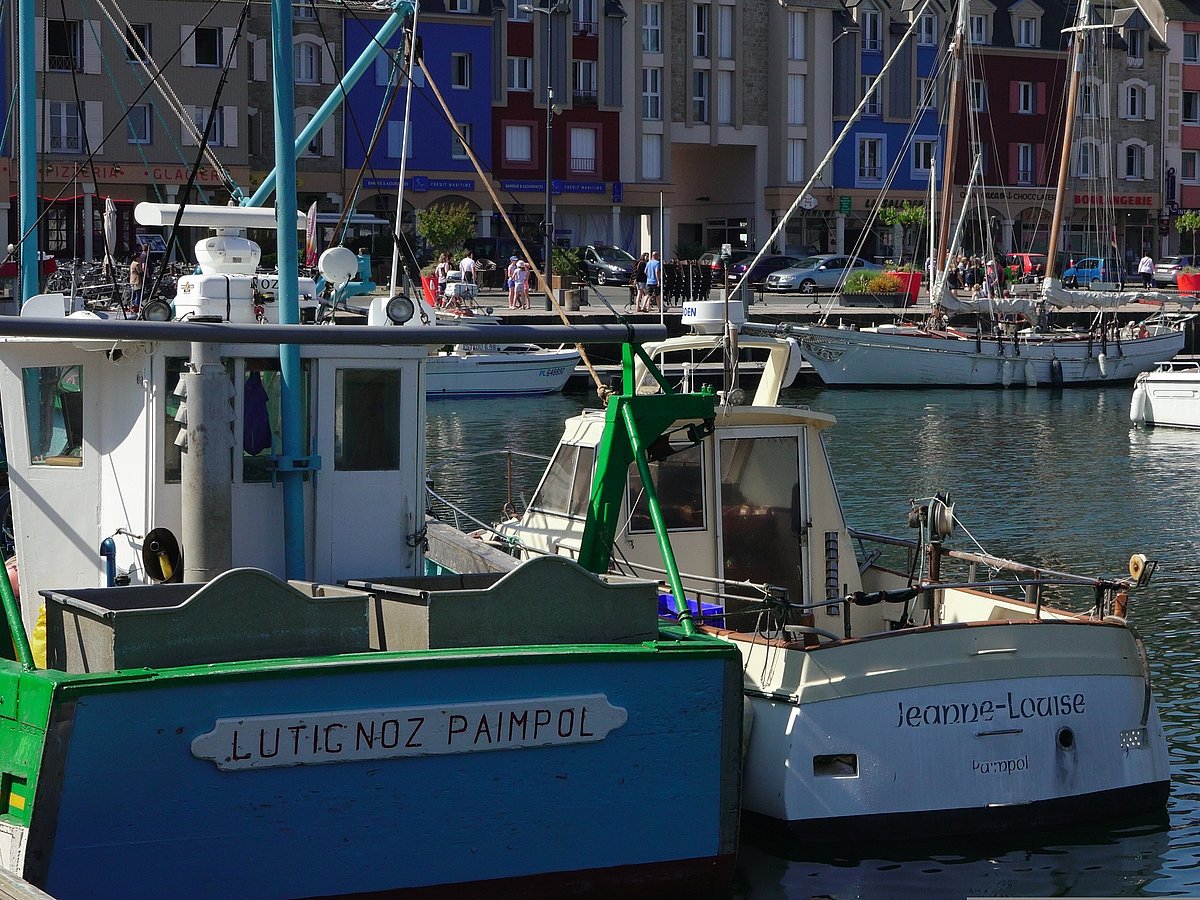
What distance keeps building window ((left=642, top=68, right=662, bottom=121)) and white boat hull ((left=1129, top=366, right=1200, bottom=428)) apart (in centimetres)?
3574

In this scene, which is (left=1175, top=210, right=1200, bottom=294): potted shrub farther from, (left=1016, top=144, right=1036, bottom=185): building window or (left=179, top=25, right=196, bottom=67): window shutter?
(left=179, top=25, right=196, bottom=67): window shutter

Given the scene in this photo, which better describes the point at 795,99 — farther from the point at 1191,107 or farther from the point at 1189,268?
the point at 1191,107

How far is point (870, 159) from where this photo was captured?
247 ft

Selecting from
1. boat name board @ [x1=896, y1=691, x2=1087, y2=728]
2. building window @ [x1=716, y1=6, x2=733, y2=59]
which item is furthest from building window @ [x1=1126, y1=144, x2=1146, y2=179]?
boat name board @ [x1=896, y1=691, x2=1087, y2=728]

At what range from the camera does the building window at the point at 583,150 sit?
68.9 metres

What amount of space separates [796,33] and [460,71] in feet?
49.2

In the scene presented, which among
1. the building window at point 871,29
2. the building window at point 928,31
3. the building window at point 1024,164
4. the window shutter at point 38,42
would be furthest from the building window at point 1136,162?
the window shutter at point 38,42

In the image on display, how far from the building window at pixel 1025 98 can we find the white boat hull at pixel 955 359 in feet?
103

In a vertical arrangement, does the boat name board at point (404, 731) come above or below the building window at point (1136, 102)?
below

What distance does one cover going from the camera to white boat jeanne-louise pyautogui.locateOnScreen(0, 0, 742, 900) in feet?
25.8

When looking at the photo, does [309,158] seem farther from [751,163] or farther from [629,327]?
[629,327]

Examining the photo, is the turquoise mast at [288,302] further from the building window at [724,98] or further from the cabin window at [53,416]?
the building window at [724,98]

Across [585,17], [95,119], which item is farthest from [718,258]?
[95,119]

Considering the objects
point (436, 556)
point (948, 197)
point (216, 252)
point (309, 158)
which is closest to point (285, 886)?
point (216, 252)
